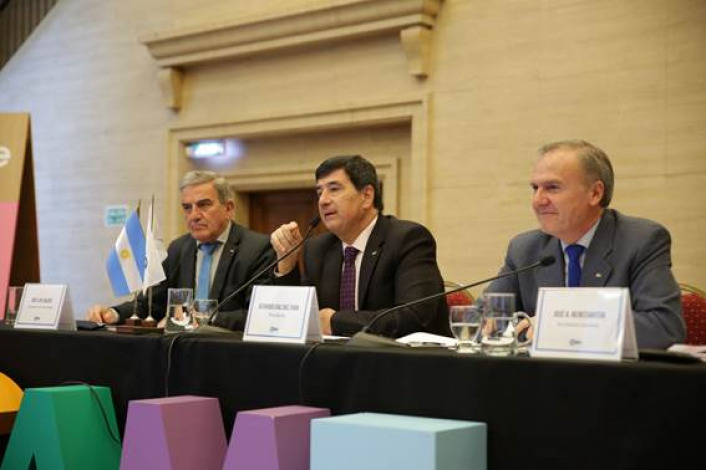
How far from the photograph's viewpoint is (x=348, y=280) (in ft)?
11.4

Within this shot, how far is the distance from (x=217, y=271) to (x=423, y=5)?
2.40 meters

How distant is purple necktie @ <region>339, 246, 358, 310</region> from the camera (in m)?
3.46

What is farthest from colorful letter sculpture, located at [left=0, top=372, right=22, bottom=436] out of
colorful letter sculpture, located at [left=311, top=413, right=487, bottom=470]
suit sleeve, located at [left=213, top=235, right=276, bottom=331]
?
colorful letter sculpture, located at [left=311, top=413, right=487, bottom=470]

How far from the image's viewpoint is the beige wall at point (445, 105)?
16.3 feet

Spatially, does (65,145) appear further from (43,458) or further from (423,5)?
(43,458)

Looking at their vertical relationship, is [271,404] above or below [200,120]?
below

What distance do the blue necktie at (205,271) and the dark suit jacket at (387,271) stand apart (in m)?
0.70

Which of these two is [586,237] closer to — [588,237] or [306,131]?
[588,237]

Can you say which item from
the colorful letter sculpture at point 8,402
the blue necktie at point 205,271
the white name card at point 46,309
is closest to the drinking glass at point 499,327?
the colorful letter sculpture at point 8,402

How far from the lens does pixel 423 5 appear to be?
5.73 meters

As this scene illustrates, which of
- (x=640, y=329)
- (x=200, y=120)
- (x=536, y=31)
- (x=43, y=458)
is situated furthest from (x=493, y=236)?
(x=43, y=458)

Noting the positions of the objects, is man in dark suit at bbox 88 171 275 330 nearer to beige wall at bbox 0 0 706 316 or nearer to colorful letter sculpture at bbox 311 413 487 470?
beige wall at bbox 0 0 706 316

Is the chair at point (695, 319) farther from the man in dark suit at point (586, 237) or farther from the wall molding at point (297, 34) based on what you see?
the wall molding at point (297, 34)

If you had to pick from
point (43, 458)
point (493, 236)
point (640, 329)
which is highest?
point (493, 236)
